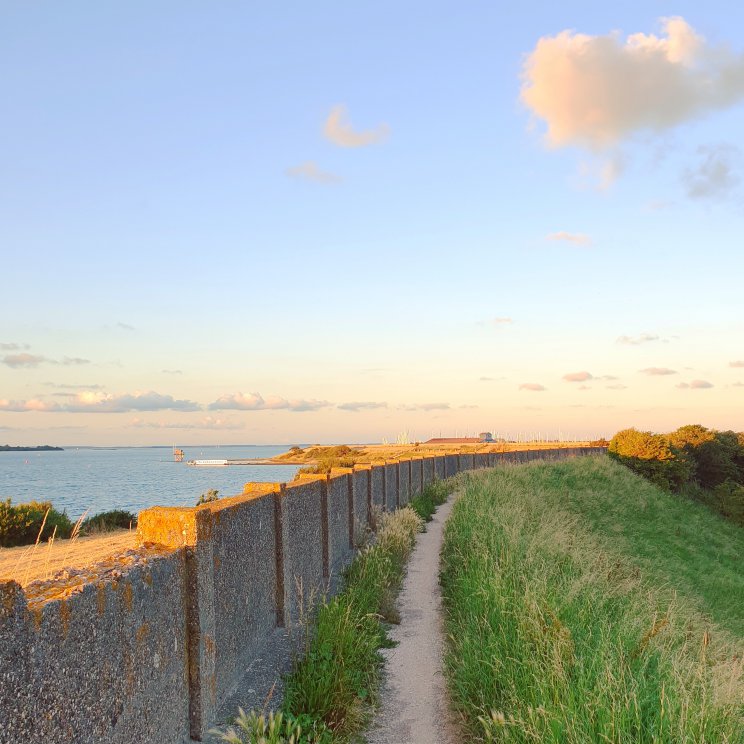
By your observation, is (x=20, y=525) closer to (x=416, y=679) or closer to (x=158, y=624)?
(x=416, y=679)

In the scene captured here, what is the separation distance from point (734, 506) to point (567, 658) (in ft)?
184

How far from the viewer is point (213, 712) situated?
561 cm

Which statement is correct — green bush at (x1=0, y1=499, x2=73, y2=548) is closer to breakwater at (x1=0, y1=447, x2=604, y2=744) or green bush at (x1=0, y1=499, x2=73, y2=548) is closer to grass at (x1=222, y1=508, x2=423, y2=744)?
grass at (x1=222, y1=508, x2=423, y2=744)

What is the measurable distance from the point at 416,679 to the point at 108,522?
59.2 ft

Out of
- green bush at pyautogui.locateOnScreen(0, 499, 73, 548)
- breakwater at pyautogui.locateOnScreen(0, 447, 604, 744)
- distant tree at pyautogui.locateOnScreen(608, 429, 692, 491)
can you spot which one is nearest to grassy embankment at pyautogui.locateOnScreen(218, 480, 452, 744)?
breakwater at pyautogui.locateOnScreen(0, 447, 604, 744)

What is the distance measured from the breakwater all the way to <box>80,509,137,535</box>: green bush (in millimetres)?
14606

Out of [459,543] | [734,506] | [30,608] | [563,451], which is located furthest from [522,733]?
[734,506]

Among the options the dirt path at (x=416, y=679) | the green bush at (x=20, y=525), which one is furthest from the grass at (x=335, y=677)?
the green bush at (x=20, y=525)

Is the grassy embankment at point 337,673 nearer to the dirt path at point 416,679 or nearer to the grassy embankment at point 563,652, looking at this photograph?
the dirt path at point 416,679

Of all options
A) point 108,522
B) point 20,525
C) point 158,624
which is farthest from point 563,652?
point 108,522

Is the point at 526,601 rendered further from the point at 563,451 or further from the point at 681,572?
the point at 563,451

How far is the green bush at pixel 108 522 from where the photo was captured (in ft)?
72.1

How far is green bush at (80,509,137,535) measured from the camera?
2197 centimetres

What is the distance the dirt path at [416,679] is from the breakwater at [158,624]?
1355 mm
